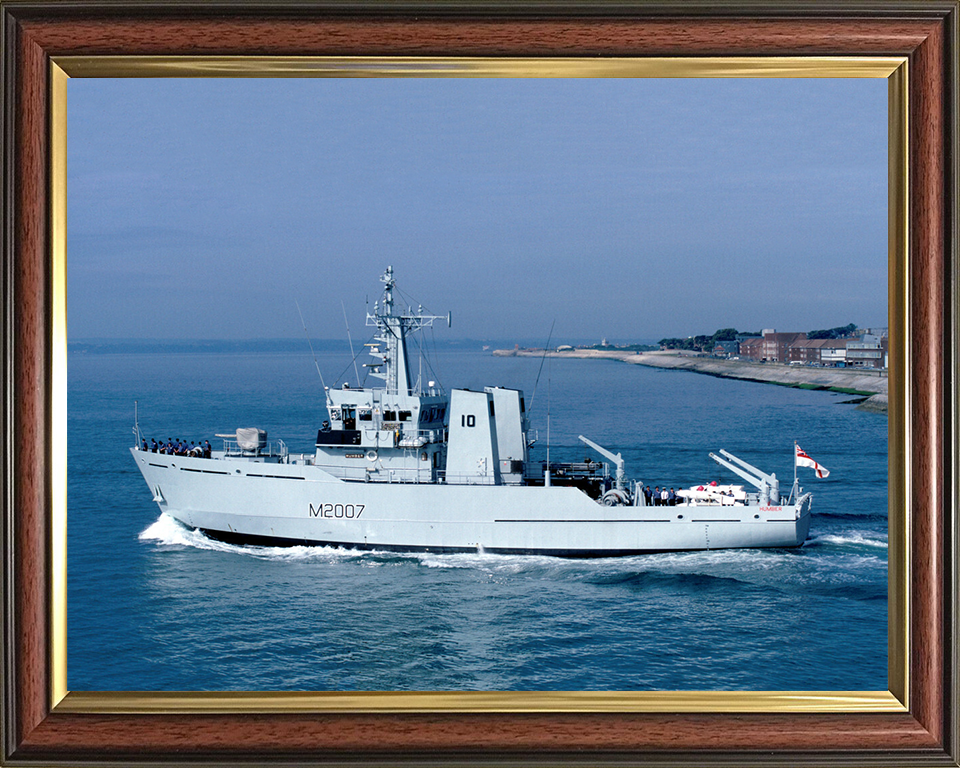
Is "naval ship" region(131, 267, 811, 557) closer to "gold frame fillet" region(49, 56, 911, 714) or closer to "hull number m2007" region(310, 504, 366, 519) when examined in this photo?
"hull number m2007" region(310, 504, 366, 519)

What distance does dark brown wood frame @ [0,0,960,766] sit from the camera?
405 cm

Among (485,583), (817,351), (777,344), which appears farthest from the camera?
(485,583)

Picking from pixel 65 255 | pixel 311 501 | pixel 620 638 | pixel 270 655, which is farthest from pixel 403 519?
pixel 65 255

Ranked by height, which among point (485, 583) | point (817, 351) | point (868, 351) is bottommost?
point (485, 583)

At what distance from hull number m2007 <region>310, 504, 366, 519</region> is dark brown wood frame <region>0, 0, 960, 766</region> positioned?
40.9ft

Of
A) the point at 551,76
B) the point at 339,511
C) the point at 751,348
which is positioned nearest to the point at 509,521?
the point at 339,511

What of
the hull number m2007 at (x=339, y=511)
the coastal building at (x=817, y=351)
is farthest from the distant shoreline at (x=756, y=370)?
the hull number m2007 at (x=339, y=511)

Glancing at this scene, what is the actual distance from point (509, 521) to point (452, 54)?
507 inches

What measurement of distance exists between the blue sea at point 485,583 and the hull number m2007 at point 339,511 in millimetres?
707

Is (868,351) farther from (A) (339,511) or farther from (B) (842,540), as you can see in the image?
(A) (339,511)

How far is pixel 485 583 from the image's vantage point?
14.3 meters

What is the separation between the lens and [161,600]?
40.6 ft

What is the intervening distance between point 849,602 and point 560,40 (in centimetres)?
804

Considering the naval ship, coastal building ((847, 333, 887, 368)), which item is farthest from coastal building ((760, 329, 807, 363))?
the naval ship
